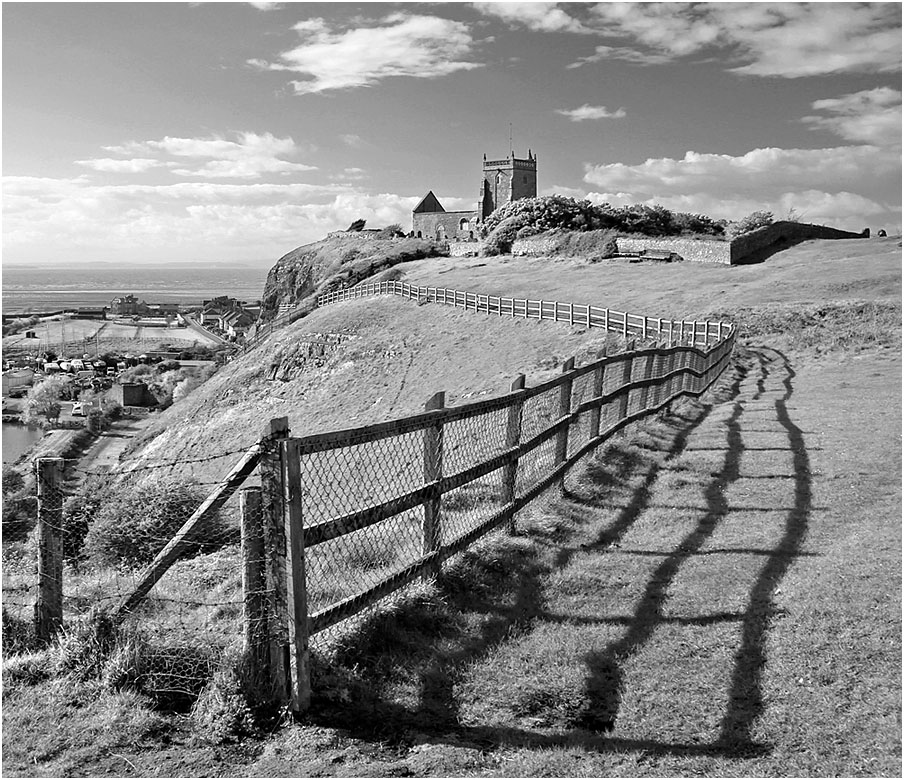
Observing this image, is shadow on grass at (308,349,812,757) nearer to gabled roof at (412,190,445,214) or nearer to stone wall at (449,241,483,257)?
stone wall at (449,241,483,257)

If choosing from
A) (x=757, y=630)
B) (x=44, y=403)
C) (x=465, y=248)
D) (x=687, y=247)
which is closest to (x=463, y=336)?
(x=687, y=247)

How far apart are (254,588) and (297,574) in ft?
0.81

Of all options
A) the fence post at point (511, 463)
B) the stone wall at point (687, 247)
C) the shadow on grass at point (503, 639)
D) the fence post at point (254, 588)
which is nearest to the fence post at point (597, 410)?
the shadow on grass at point (503, 639)

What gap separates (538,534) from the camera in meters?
7.37

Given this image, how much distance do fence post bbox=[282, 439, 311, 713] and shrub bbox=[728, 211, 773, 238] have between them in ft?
200

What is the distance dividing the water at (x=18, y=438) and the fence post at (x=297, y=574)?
203 feet

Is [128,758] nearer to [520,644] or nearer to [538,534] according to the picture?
→ [520,644]

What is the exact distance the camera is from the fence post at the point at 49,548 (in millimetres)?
4883

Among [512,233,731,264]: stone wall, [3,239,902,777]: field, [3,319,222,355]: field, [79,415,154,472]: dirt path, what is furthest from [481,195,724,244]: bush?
[3,319,222,355]: field

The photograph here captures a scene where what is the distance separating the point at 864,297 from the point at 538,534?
105 ft

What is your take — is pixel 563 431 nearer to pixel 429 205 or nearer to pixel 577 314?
pixel 577 314

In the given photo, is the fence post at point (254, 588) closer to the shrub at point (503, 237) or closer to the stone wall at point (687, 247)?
the stone wall at point (687, 247)

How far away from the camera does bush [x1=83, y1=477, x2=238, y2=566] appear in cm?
959

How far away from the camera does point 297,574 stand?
4.47m
